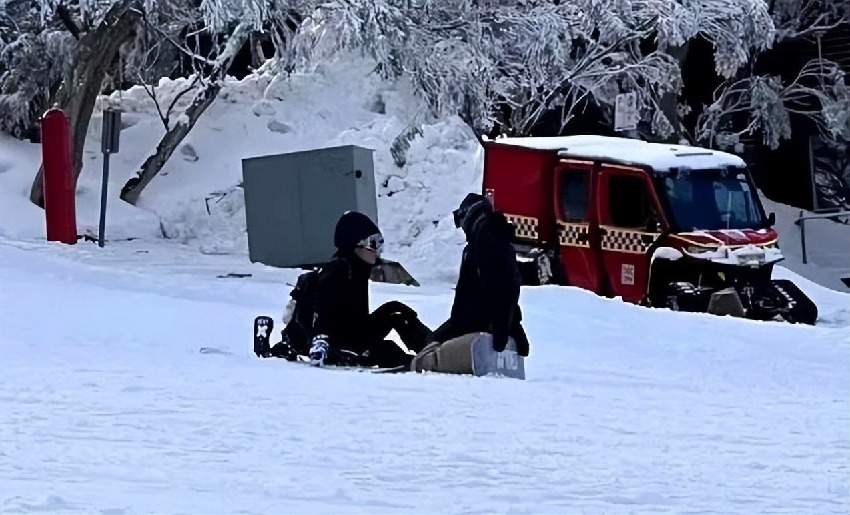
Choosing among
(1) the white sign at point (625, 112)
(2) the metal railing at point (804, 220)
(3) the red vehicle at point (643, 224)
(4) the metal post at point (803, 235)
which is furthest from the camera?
(2) the metal railing at point (804, 220)

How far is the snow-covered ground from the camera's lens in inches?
197

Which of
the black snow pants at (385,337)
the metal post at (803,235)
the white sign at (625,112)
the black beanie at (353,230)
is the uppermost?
the white sign at (625,112)

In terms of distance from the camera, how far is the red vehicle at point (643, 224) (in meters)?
14.2

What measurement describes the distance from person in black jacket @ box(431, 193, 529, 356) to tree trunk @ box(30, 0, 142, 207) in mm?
10961

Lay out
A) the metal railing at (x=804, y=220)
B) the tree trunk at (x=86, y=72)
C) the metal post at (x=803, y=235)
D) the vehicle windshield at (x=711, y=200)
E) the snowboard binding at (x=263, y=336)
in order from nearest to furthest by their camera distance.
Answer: the snowboard binding at (x=263, y=336), the vehicle windshield at (x=711, y=200), the tree trunk at (x=86, y=72), the metal post at (x=803, y=235), the metal railing at (x=804, y=220)

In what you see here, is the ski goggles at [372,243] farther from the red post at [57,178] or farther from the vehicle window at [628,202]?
the red post at [57,178]

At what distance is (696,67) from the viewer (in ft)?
87.7

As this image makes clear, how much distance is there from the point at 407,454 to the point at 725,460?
4.56ft

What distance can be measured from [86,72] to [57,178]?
2548mm

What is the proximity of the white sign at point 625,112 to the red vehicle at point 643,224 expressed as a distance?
9.98 ft

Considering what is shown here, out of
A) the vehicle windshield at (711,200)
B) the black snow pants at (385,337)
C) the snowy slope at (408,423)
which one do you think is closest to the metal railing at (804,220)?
the vehicle windshield at (711,200)

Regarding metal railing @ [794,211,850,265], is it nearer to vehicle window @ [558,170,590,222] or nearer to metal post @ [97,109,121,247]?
vehicle window @ [558,170,590,222]

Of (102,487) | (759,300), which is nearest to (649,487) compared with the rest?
(102,487)

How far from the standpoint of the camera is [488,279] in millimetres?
8148
